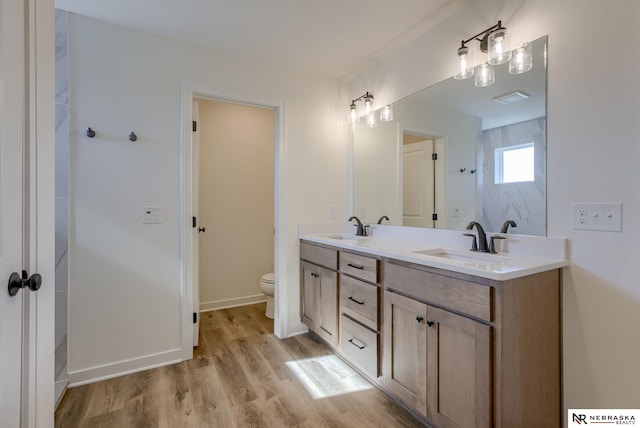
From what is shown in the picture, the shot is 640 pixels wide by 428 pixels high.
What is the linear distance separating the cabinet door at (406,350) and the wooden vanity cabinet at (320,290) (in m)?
0.55

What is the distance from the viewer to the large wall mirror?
5.06 ft

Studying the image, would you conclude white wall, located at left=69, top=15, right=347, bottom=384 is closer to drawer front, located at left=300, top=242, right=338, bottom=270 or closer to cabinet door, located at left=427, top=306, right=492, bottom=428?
drawer front, located at left=300, top=242, right=338, bottom=270

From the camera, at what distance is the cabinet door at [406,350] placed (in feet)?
4.89

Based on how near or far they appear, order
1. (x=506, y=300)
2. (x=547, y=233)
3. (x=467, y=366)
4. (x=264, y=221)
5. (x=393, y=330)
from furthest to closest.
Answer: (x=264, y=221) → (x=393, y=330) → (x=547, y=233) → (x=467, y=366) → (x=506, y=300)

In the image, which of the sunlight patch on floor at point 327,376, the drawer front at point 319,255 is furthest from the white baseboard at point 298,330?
the drawer front at point 319,255

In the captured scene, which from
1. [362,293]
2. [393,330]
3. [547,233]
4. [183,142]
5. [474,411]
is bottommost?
[474,411]

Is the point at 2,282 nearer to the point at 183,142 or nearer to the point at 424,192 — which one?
the point at 183,142

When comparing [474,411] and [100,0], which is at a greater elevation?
[100,0]

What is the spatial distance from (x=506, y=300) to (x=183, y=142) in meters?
2.23

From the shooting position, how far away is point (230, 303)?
3.44 meters

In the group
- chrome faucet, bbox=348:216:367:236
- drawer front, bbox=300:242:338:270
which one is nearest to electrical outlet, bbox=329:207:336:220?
chrome faucet, bbox=348:216:367:236

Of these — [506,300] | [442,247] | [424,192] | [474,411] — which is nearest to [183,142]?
[424,192]

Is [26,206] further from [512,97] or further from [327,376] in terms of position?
Answer: [512,97]

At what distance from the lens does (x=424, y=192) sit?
7.24ft
